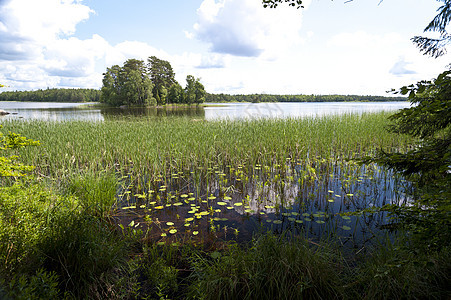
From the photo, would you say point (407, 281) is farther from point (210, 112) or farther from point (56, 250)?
point (210, 112)

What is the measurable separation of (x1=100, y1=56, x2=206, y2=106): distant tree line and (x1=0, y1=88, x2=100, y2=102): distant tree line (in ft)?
197

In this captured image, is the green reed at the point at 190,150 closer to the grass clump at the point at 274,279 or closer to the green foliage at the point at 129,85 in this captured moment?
the grass clump at the point at 274,279

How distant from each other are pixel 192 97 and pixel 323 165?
205ft

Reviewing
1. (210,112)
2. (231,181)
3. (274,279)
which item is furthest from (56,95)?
(274,279)

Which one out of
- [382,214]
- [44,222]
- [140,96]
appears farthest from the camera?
[140,96]

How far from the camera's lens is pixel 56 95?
125125 millimetres

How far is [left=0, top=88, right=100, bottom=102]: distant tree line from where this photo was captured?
391 ft

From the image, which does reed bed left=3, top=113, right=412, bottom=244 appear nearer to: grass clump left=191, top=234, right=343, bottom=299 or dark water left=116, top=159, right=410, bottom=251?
dark water left=116, top=159, right=410, bottom=251

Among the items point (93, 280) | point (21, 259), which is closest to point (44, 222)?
point (21, 259)

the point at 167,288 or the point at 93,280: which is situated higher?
the point at 93,280

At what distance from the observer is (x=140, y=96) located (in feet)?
169

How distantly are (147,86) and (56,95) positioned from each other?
344ft

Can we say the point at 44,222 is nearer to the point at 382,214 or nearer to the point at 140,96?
the point at 382,214

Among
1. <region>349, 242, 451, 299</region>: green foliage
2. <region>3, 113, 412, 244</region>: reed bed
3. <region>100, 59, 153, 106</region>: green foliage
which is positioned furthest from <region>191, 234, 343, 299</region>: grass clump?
<region>100, 59, 153, 106</region>: green foliage
